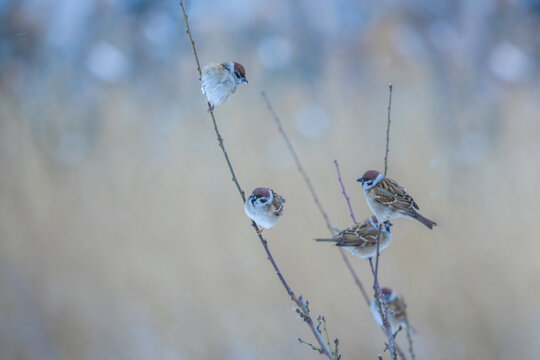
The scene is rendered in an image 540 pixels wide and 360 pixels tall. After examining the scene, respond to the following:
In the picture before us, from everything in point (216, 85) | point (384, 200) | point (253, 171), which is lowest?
point (253, 171)

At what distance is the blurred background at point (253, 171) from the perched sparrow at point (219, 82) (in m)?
0.55

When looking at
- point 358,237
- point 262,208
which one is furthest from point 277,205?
point 358,237

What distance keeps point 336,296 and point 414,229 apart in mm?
354

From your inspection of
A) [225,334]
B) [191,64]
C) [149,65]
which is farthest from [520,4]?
[225,334]

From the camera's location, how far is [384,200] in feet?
2.57

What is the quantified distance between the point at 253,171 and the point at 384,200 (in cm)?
67

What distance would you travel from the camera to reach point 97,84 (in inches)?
53.9

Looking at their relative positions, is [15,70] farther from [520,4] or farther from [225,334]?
[520,4]

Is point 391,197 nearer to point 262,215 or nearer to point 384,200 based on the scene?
point 384,200

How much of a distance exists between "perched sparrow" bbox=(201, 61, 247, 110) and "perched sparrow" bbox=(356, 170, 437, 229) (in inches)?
12.5

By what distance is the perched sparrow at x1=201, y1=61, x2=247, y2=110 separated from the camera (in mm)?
790

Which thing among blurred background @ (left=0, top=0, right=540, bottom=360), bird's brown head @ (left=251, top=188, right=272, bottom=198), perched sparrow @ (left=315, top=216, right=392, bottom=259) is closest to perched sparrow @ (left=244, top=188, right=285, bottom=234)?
bird's brown head @ (left=251, top=188, right=272, bottom=198)

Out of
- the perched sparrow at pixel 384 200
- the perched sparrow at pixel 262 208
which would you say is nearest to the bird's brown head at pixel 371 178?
the perched sparrow at pixel 384 200

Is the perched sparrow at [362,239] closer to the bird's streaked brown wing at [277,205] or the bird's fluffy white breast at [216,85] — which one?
the bird's streaked brown wing at [277,205]
